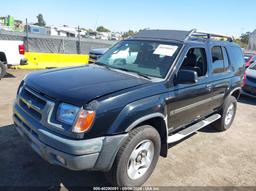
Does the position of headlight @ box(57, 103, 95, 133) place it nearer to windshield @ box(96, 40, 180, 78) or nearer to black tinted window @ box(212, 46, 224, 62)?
windshield @ box(96, 40, 180, 78)

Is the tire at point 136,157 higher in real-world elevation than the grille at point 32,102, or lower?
lower

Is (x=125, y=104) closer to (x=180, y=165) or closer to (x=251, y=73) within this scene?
(x=180, y=165)

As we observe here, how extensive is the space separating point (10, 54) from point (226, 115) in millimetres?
7288

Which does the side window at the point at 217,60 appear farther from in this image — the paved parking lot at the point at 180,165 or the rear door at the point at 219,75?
the paved parking lot at the point at 180,165

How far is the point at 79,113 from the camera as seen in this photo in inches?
105

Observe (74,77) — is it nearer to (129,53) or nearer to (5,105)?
(129,53)

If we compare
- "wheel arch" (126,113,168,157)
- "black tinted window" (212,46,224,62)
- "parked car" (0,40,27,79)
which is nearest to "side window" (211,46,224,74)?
"black tinted window" (212,46,224,62)

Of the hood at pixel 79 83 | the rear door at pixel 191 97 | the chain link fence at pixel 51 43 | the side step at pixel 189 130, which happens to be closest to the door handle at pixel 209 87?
the rear door at pixel 191 97

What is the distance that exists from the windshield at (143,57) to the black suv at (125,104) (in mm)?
15

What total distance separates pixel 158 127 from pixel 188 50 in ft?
4.46

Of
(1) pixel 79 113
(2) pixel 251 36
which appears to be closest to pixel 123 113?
(1) pixel 79 113

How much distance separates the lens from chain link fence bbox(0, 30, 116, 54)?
13.6 meters

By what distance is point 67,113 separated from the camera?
2.74 metres

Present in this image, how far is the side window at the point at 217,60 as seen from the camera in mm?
4685
